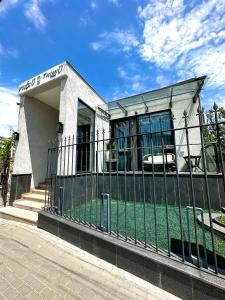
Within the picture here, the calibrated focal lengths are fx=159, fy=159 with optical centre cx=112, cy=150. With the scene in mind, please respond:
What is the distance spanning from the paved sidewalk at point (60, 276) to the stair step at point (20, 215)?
926mm

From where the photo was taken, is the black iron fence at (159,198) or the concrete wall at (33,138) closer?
the black iron fence at (159,198)

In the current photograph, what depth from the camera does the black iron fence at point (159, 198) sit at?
2045 mm

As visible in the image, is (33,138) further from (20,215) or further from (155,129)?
(155,129)

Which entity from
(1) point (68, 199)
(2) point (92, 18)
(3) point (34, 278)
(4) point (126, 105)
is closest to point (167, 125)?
(4) point (126, 105)

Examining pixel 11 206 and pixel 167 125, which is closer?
pixel 11 206

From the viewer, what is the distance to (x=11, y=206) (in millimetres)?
5223

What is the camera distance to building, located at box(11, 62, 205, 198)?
5367 mm

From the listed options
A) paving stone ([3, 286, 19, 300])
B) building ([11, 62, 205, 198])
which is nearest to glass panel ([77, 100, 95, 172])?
building ([11, 62, 205, 198])

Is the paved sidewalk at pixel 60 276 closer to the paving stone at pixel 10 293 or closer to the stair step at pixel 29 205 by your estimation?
the paving stone at pixel 10 293

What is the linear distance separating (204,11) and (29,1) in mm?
4624

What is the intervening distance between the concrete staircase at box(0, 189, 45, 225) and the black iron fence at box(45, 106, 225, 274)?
0.43m

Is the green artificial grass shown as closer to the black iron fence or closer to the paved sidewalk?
the black iron fence

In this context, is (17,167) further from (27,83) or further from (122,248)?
(122,248)

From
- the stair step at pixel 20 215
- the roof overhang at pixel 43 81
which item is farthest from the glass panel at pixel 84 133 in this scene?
the stair step at pixel 20 215
